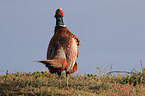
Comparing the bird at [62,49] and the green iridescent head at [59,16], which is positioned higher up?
the green iridescent head at [59,16]

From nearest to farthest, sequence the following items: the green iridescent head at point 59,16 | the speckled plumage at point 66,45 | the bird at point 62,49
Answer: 1. the bird at point 62,49
2. the speckled plumage at point 66,45
3. the green iridescent head at point 59,16

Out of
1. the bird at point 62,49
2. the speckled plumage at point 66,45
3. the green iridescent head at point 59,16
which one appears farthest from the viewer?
the green iridescent head at point 59,16

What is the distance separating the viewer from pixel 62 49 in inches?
291

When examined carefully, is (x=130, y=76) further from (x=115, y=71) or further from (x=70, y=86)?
(x=70, y=86)

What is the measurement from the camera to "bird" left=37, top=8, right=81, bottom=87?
7090mm

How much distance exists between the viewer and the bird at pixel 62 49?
279 inches

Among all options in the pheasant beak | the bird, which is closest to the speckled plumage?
the bird

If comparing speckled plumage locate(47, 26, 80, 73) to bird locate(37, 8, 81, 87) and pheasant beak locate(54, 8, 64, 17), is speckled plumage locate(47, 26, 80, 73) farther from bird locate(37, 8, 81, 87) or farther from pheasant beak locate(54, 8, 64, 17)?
pheasant beak locate(54, 8, 64, 17)

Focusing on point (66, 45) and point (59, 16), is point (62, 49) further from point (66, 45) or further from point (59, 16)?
point (59, 16)

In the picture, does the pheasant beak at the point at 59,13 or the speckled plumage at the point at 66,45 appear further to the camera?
the pheasant beak at the point at 59,13

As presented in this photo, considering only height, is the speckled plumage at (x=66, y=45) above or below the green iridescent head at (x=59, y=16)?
below

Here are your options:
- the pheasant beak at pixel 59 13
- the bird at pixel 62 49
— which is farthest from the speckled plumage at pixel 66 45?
the pheasant beak at pixel 59 13

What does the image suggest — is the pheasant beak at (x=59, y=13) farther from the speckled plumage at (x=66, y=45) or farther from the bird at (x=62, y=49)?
the speckled plumage at (x=66, y=45)

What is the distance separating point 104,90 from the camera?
307 inches
